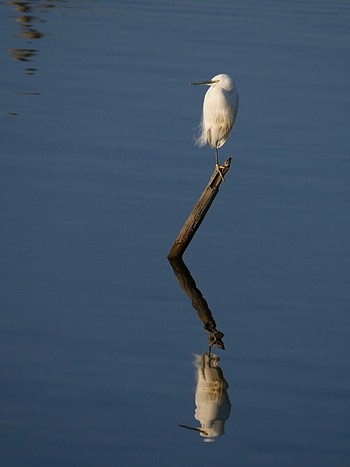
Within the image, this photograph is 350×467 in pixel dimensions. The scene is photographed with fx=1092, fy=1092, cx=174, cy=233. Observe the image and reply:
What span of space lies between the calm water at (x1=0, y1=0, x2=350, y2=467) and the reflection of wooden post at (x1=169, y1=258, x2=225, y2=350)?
25 millimetres

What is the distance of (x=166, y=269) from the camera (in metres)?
10.2

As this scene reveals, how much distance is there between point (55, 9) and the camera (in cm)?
2609

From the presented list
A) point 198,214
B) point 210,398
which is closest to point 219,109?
point 198,214

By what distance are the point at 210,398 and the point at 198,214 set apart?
2.74 meters

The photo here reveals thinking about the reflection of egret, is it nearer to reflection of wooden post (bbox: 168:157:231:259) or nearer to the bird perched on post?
reflection of wooden post (bbox: 168:157:231:259)

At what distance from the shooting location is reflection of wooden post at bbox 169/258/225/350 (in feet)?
28.9

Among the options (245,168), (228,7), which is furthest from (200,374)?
(228,7)

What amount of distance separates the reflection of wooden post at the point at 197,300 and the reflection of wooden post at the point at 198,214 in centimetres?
13

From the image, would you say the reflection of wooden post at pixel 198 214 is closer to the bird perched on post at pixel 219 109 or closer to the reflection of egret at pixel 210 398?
the bird perched on post at pixel 219 109

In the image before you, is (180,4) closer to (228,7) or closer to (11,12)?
(228,7)

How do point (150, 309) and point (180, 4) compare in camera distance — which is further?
point (180, 4)

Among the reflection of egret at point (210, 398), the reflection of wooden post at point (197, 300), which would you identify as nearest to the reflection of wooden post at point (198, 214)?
the reflection of wooden post at point (197, 300)

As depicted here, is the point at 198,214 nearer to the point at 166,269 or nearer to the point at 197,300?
the point at 166,269

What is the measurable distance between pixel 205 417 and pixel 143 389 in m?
0.53
